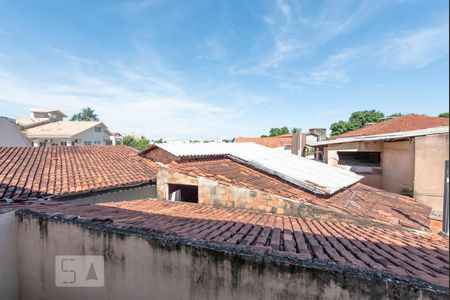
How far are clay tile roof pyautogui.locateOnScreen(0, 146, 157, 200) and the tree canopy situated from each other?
46113 millimetres

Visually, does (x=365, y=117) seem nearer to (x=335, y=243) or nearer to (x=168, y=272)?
(x=335, y=243)

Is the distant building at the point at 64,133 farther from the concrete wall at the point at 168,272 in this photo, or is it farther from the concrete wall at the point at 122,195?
the concrete wall at the point at 168,272

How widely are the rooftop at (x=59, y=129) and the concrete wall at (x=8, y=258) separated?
32.6 meters

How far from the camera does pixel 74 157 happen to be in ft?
49.2

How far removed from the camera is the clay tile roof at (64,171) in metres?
9.23

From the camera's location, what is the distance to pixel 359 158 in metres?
17.7

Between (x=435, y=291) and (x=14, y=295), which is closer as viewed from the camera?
(x=435, y=291)

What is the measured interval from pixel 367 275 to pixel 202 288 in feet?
7.50

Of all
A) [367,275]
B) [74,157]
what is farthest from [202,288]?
[74,157]

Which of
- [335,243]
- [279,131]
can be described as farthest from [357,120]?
[335,243]

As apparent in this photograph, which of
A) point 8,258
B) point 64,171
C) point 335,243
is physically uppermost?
point 64,171

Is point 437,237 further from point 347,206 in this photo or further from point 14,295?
point 14,295

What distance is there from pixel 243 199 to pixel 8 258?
608 cm

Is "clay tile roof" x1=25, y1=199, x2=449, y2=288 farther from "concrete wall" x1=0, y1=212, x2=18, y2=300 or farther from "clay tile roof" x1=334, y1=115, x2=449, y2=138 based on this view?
"clay tile roof" x1=334, y1=115, x2=449, y2=138
